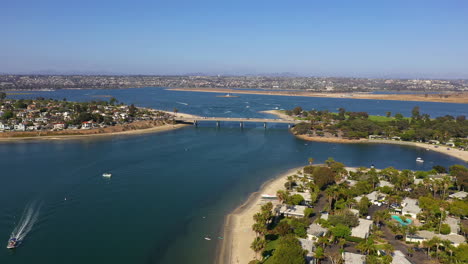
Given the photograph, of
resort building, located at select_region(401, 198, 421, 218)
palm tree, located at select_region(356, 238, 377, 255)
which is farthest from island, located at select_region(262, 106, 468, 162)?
palm tree, located at select_region(356, 238, 377, 255)

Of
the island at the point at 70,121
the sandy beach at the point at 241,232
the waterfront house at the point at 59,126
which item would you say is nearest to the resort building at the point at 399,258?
the sandy beach at the point at 241,232

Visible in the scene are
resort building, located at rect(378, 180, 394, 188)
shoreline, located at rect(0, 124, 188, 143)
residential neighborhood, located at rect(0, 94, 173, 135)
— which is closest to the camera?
→ resort building, located at rect(378, 180, 394, 188)

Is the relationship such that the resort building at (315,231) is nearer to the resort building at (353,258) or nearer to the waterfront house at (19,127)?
the resort building at (353,258)

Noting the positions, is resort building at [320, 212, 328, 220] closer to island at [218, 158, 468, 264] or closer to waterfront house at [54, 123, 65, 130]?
island at [218, 158, 468, 264]

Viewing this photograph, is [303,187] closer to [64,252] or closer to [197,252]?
[197,252]

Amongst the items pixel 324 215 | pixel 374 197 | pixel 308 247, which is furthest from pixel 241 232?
pixel 374 197

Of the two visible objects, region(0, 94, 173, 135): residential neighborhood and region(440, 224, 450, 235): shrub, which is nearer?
region(440, 224, 450, 235): shrub

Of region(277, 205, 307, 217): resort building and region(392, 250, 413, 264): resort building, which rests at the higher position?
region(277, 205, 307, 217): resort building
